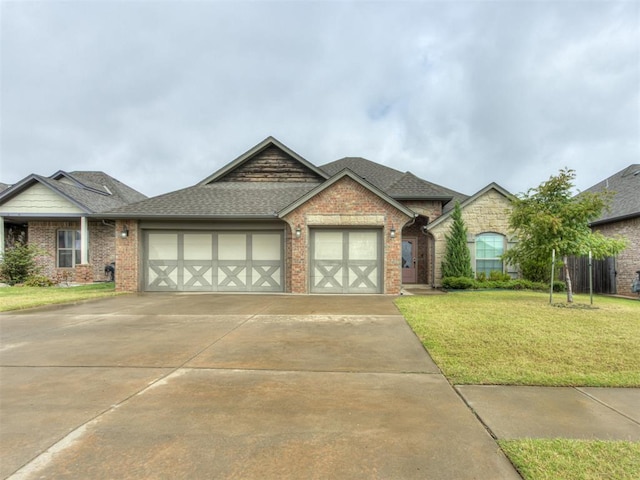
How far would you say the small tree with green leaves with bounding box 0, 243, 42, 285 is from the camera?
15484mm

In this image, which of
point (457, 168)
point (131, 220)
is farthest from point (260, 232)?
point (457, 168)

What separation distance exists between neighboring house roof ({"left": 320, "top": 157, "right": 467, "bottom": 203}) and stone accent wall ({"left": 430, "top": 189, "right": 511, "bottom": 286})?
4.68ft

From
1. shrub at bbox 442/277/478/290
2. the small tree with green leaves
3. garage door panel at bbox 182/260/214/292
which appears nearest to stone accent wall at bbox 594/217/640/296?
shrub at bbox 442/277/478/290

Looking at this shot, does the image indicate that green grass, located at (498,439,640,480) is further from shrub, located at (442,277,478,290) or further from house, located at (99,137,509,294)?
shrub, located at (442,277,478,290)

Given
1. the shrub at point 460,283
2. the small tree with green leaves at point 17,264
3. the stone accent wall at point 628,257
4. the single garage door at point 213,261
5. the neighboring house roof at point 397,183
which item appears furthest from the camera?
the neighboring house roof at point 397,183

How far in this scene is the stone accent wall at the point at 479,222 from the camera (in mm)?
15164

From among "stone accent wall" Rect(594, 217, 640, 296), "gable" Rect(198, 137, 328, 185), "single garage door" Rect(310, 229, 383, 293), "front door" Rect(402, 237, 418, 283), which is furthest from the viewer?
"front door" Rect(402, 237, 418, 283)

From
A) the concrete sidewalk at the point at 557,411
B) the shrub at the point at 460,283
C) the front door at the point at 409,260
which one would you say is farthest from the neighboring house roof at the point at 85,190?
the concrete sidewalk at the point at 557,411

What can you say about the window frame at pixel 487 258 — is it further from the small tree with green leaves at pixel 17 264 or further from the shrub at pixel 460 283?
the small tree with green leaves at pixel 17 264

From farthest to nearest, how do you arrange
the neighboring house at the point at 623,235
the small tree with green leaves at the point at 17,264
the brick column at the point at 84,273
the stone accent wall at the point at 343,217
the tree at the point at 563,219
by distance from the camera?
the brick column at the point at 84,273
the small tree with green leaves at the point at 17,264
the neighboring house at the point at 623,235
the stone accent wall at the point at 343,217
the tree at the point at 563,219

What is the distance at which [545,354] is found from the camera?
16.7 ft

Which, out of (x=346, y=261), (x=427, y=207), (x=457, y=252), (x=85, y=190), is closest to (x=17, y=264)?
(x=85, y=190)

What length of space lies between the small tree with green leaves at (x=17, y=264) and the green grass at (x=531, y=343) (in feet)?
56.0

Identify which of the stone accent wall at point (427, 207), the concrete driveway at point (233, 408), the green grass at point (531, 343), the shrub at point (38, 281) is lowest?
the green grass at point (531, 343)
